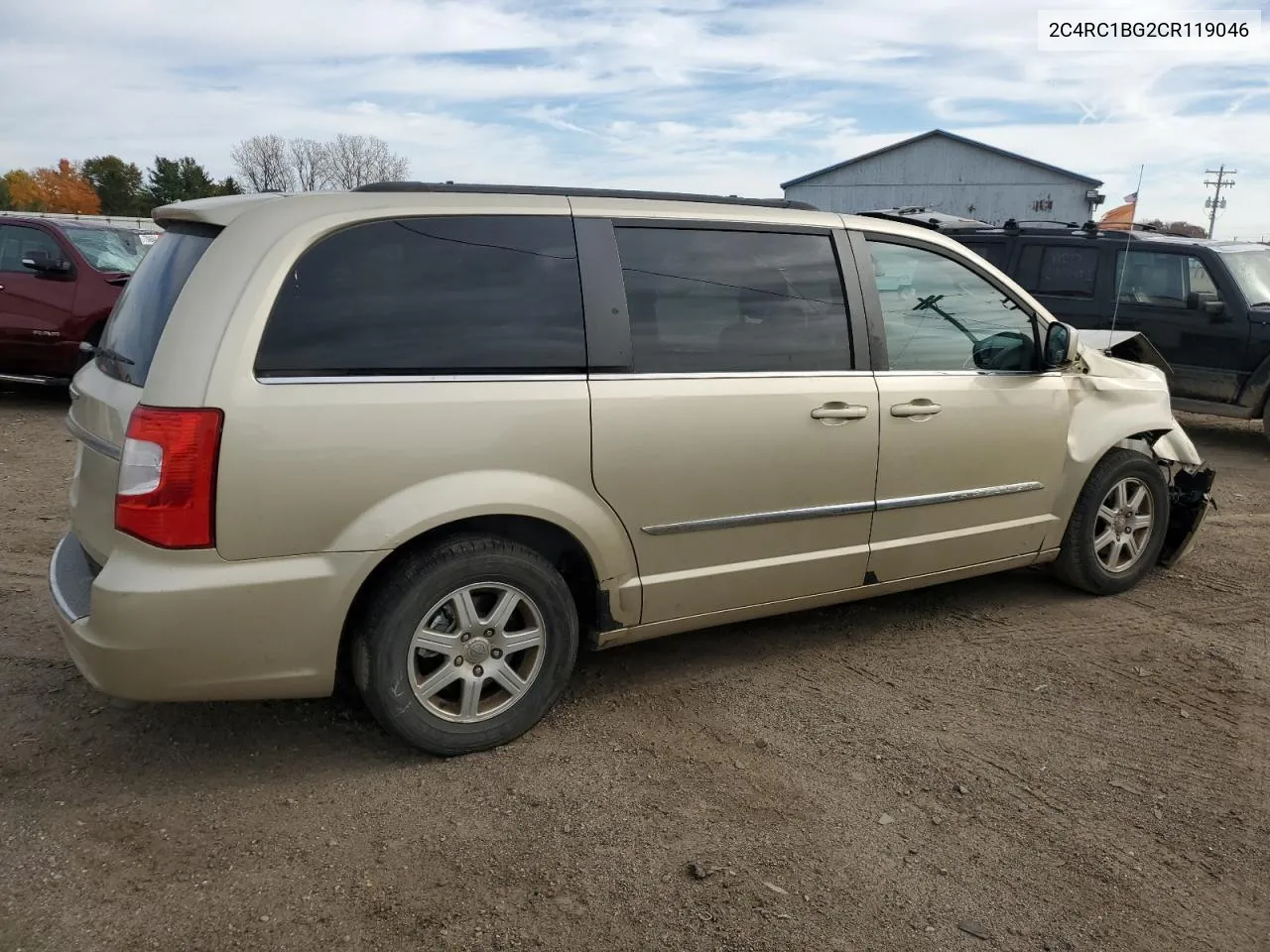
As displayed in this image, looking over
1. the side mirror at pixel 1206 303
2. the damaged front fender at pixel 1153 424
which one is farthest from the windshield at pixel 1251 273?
the damaged front fender at pixel 1153 424

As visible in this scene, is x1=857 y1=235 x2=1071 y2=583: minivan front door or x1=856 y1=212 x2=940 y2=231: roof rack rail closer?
x1=857 y1=235 x2=1071 y2=583: minivan front door

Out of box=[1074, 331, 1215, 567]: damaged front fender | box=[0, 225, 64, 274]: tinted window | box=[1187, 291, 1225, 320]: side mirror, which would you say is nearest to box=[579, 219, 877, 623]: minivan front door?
box=[1074, 331, 1215, 567]: damaged front fender

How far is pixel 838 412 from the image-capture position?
375 centimetres

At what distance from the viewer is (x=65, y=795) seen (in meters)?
2.98

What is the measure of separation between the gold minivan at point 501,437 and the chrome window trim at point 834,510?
0.01 m

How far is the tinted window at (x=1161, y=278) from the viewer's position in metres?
9.12

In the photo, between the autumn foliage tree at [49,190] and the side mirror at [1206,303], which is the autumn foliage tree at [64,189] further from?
the side mirror at [1206,303]

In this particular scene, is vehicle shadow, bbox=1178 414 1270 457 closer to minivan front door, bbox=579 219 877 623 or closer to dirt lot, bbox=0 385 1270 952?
dirt lot, bbox=0 385 1270 952

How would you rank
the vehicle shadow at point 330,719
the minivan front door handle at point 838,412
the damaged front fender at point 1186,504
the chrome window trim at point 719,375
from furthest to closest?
1. the damaged front fender at point 1186,504
2. the minivan front door handle at point 838,412
3. the chrome window trim at point 719,375
4. the vehicle shadow at point 330,719

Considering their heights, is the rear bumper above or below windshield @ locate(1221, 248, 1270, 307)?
below

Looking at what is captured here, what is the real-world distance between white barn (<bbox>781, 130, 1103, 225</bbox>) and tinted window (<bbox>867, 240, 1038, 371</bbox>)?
33613 mm

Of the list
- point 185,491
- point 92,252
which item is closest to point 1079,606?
point 185,491

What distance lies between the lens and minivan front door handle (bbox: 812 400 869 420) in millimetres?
3707

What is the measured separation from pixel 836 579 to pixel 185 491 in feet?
7.93
